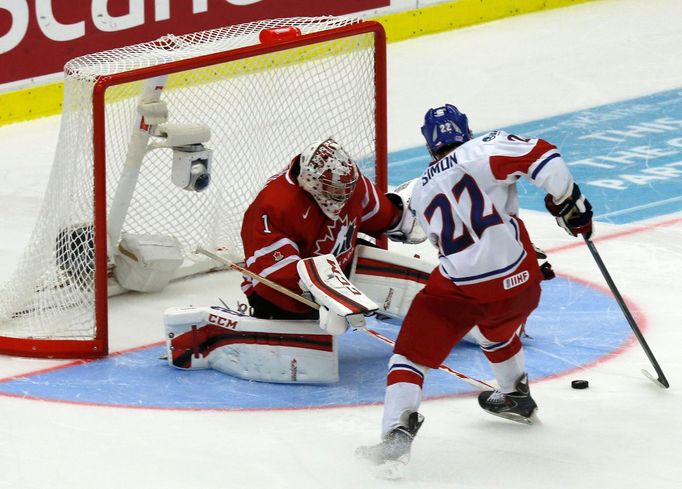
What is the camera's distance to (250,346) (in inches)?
207

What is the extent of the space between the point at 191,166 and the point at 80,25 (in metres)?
2.57

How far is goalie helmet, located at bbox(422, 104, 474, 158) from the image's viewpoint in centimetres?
Result: 461

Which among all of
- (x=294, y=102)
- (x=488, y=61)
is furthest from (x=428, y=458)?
(x=488, y=61)

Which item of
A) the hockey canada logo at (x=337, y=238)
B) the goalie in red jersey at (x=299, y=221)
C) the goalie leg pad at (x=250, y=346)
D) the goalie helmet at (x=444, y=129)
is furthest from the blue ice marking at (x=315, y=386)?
the goalie helmet at (x=444, y=129)

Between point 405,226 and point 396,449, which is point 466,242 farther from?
point 405,226

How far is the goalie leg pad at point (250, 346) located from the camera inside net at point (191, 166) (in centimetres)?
72

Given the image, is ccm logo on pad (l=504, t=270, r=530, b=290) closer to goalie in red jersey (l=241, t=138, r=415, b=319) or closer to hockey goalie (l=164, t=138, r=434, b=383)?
hockey goalie (l=164, t=138, r=434, b=383)

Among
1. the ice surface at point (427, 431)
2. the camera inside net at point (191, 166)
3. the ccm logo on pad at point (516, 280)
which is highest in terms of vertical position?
the camera inside net at point (191, 166)

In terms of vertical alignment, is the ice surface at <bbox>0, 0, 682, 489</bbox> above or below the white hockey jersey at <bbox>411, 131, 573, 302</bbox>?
below

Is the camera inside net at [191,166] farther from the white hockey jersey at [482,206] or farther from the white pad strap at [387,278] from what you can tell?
the white hockey jersey at [482,206]

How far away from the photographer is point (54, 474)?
14.8 feet

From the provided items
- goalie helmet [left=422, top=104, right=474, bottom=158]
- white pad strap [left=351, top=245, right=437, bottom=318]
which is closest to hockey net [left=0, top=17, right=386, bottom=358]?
white pad strap [left=351, top=245, right=437, bottom=318]

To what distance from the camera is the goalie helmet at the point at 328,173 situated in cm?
507

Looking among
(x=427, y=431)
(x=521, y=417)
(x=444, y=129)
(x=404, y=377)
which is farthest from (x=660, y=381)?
(x=444, y=129)
